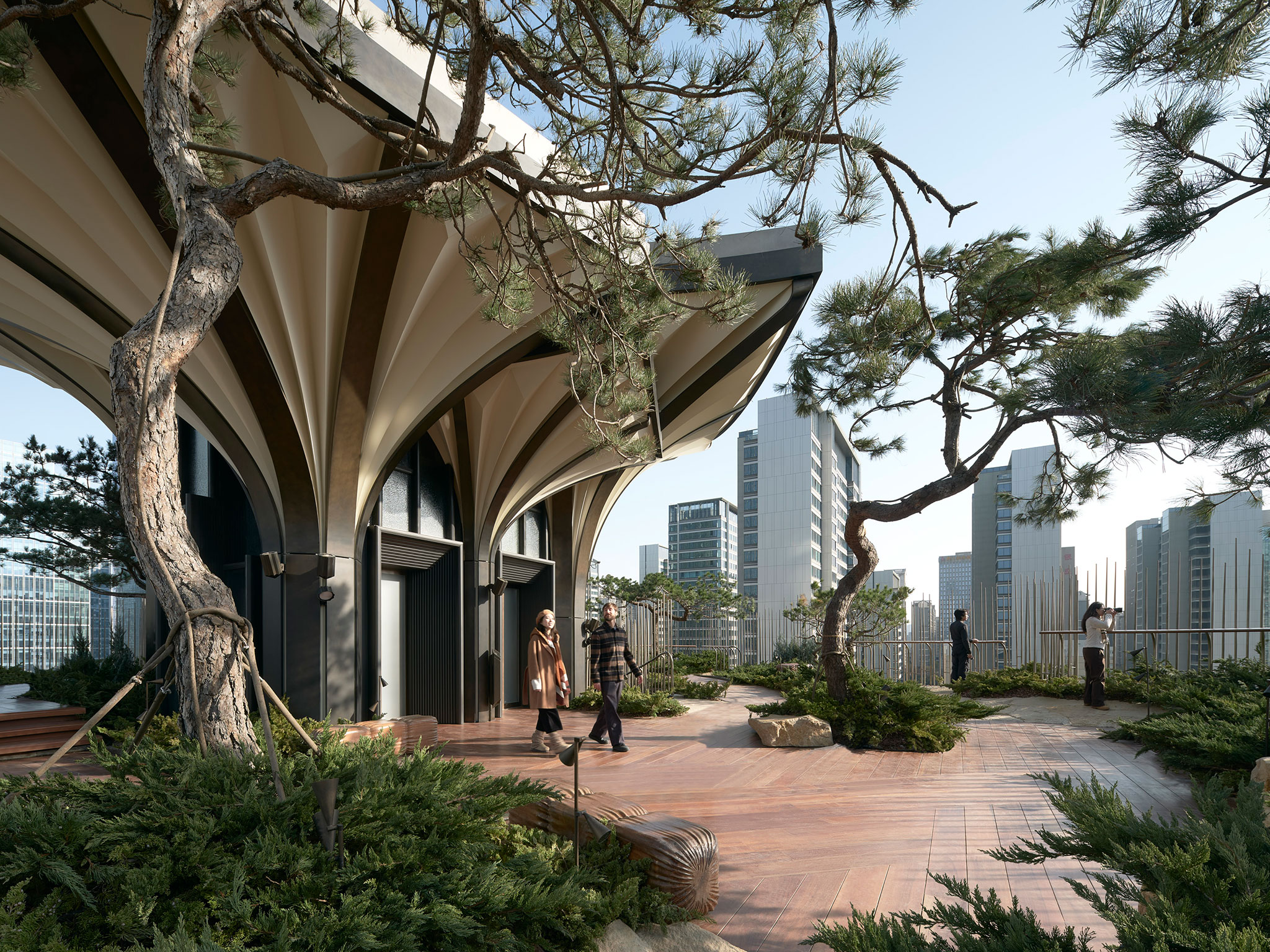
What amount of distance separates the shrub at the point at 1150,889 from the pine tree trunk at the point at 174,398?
244cm

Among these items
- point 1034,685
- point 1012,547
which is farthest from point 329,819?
point 1012,547

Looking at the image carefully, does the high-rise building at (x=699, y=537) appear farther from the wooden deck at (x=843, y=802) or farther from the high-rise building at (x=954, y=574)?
the wooden deck at (x=843, y=802)

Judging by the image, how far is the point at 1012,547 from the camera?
42.0 m

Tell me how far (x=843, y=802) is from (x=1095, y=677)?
7470 millimetres

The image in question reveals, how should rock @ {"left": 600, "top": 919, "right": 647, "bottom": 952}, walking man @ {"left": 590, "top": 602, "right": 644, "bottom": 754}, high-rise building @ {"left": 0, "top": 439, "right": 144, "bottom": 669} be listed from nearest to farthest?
rock @ {"left": 600, "top": 919, "right": 647, "bottom": 952} < walking man @ {"left": 590, "top": 602, "right": 644, "bottom": 754} < high-rise building @ {"left": 0, "top": 439, "right": 144, "bottom": 669}

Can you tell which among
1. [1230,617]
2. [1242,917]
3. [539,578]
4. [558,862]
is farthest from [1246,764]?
[1230,617]

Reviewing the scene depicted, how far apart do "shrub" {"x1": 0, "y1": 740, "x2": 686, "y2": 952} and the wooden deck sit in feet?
4.79

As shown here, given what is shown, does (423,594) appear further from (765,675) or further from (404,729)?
(765,675)

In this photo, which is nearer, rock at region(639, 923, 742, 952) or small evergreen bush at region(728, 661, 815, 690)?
rock at region(639, 923, 742, 952)

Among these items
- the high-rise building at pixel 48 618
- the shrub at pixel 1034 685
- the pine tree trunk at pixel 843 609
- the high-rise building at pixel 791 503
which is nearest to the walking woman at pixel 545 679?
the pine tree trunk at pixel 843 609

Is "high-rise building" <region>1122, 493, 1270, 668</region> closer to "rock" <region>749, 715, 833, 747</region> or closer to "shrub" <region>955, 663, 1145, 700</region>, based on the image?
"shrub" <region>955, 663, 1145, 700</region>

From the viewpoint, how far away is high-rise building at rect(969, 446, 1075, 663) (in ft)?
60.8

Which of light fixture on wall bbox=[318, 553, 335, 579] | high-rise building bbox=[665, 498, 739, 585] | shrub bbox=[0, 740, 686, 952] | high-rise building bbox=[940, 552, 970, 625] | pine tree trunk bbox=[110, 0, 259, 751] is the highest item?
pine tree trunk bbox=[110, 0, 259, 751]

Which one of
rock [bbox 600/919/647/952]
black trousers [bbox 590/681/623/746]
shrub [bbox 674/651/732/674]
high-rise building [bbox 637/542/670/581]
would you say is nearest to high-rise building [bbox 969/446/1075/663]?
shrub [bbox 674/651/732/674]
